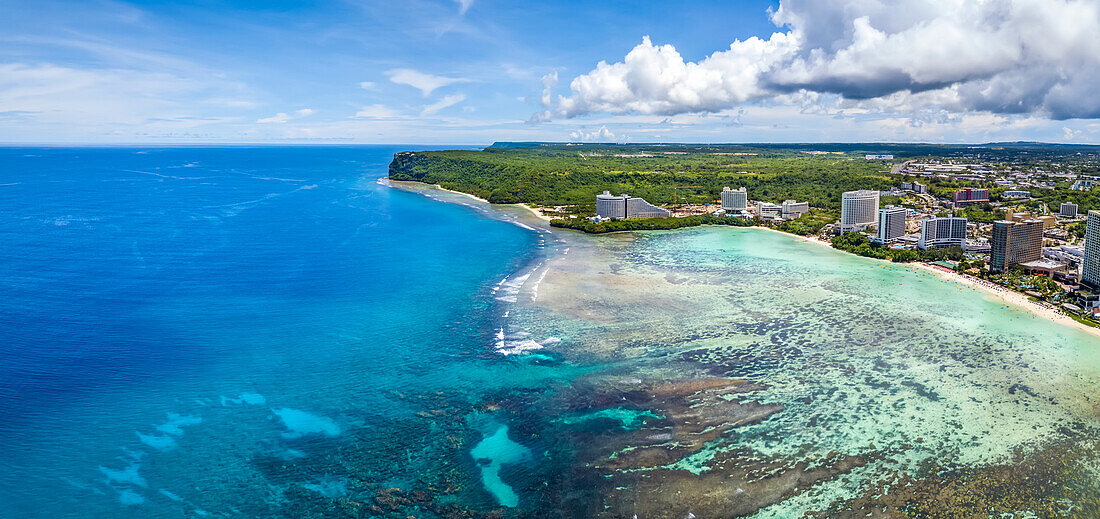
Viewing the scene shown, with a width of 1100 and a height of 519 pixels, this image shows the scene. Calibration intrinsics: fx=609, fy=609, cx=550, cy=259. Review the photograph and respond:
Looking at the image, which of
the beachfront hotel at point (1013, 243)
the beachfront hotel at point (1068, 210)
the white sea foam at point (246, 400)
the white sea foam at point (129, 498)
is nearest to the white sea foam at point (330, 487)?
the white sea foam at point (129, 498)

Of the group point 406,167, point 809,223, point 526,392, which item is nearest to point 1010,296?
point 809,223

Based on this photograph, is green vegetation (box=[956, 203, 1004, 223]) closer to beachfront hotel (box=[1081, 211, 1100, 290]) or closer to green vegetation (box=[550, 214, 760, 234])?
green vegetation (box=[550, 214, 760, 234])

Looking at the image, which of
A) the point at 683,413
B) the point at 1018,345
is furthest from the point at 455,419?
the point at 1018,345

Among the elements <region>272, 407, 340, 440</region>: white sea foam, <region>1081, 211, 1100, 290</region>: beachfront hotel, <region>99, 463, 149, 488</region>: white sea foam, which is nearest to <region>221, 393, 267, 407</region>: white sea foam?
<region>272, 407, 340, 440</region>: white sea foam

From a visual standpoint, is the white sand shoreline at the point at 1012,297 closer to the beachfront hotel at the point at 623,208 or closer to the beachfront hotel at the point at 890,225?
the beachfront hotel at the point at 890,225

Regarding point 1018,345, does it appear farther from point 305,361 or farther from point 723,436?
point 305,361

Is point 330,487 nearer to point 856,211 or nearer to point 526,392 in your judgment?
point 526,392
